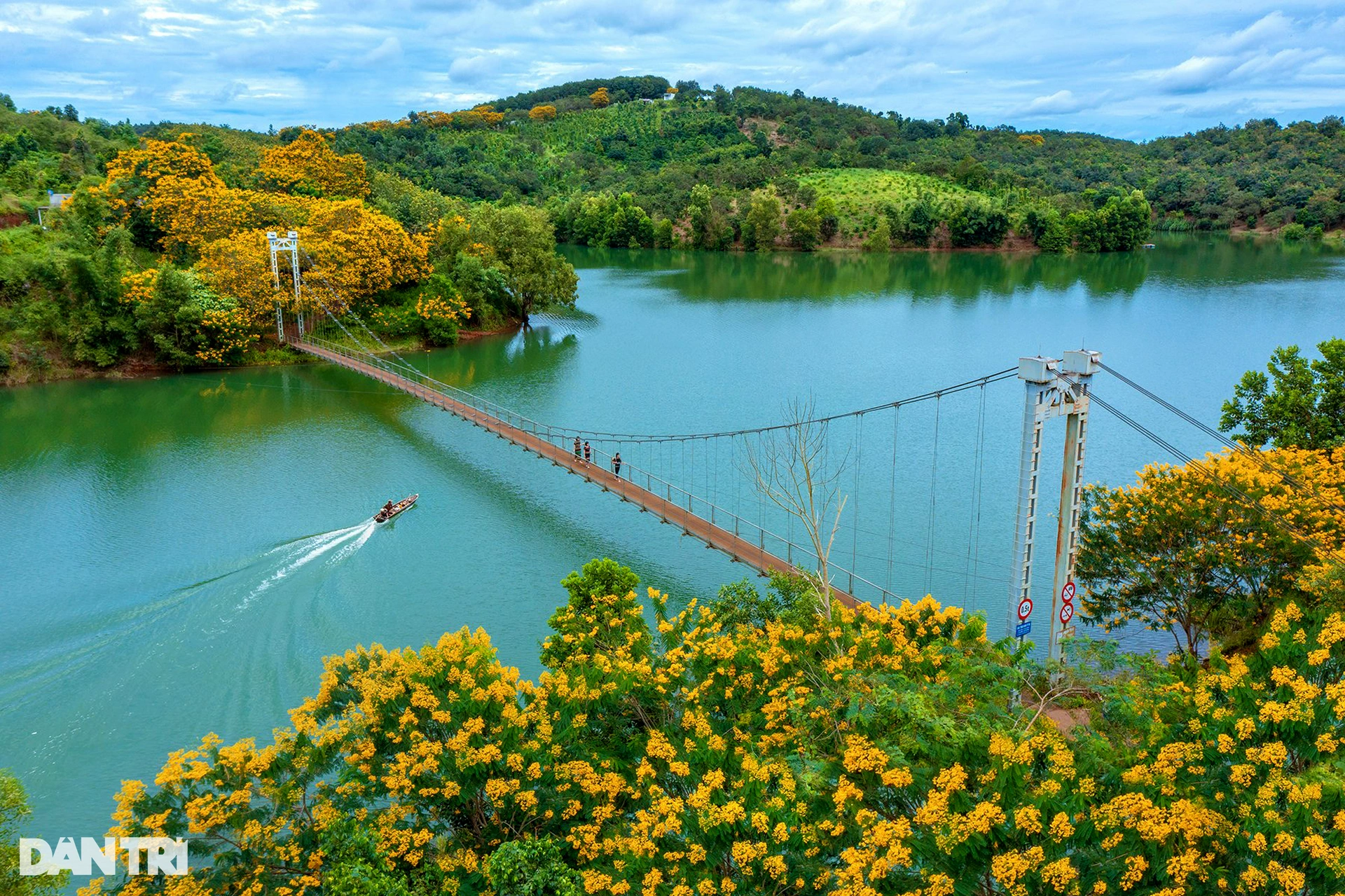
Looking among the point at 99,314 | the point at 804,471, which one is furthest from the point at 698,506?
the point at 99,314

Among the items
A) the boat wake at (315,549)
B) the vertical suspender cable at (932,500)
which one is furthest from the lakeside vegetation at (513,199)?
the vertical suspender cable at (932,500)

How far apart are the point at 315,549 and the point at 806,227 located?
195 feet

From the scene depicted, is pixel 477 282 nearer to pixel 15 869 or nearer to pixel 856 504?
pixel 856 504

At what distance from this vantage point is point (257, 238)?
3775 centimetres

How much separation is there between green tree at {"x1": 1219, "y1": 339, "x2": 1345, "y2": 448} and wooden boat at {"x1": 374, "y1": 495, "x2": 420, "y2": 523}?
18.1 metres

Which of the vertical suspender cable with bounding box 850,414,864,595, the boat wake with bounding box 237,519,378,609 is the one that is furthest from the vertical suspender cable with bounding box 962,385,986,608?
the boat wake with bounding box 237,519,378,609

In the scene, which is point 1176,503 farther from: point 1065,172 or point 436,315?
point 1065,172

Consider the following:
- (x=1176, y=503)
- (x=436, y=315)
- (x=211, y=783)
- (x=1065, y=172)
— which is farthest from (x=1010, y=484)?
(x=1065, y=172)

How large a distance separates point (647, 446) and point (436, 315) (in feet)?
55.8

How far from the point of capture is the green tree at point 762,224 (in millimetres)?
73562

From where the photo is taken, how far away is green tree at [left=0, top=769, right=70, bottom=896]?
848 centimetres

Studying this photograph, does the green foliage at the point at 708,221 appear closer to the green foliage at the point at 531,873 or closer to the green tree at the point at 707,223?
the green tree at the point at 707,223

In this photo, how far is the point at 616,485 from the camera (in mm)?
21297

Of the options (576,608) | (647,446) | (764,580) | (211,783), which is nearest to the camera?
(211,783)
